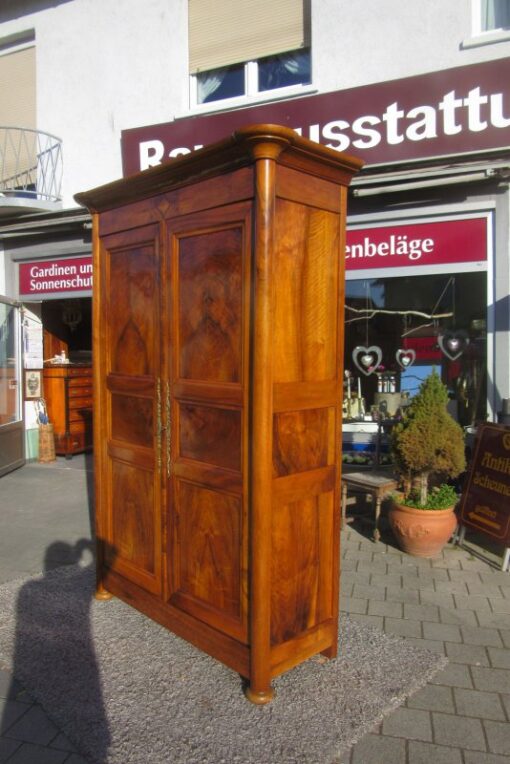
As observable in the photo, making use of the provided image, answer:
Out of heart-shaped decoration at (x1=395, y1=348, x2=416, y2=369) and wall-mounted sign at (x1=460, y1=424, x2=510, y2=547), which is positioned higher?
heart-shaped decoration at (x1=395, y1=348, x2=416, y2=369)

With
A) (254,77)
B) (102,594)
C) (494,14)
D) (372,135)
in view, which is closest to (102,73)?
(254,77)

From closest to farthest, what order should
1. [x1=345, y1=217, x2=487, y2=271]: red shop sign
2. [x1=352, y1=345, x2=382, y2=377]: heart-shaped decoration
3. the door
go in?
[x1=345, y1=217, x2=487, y2=271]: red shop sign < [x1=352, y1=345, x2=382, y2=377]: heart-shaped decoration < the door

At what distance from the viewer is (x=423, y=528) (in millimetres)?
4887

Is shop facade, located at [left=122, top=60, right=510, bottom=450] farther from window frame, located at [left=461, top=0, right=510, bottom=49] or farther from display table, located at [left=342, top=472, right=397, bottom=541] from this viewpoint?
display table, located at [left=342, top=472, right=397, bottom=541]

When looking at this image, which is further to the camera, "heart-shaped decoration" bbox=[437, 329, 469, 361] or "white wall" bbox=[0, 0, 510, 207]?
→ "heart-shaped decoration" bbox=[437, 329, 469, 361]

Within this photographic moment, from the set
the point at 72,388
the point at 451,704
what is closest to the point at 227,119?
the point at 72,388

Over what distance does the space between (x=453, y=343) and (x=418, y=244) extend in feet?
3.79

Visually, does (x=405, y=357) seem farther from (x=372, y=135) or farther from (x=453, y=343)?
(x=372, y=135)

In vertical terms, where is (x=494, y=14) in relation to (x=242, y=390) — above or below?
above

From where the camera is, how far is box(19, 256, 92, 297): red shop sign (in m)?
8.65

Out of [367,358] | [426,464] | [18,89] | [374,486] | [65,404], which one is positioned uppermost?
[18,89]

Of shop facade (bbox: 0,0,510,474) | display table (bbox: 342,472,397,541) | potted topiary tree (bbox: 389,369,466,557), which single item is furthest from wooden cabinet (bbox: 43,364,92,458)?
potted topiary tree (bbox: 389,369,466,557)

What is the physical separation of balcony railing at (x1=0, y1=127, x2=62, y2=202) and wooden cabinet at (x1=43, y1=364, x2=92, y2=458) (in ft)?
8.66

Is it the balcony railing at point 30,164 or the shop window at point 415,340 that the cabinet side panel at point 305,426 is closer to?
the shop window at point 415,340
